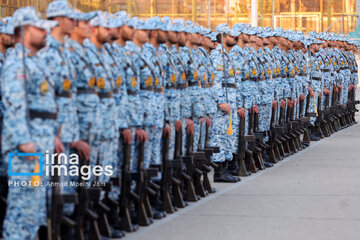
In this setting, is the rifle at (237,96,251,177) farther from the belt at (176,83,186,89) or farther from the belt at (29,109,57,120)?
the belt at (29,109,57,120)

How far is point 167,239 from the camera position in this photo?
1023cm

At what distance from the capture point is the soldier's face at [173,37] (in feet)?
40.3

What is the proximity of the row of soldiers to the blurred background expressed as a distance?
0.74 metres

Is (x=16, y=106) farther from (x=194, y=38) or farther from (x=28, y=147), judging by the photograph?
(x=194, y=38)

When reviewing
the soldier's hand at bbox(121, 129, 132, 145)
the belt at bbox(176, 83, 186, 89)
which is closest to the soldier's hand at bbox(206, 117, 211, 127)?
the belt at bbox(176, 83, 186, 89)

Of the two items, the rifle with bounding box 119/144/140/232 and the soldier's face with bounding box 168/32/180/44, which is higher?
the soldier's face with bounding box 168/32/180/44

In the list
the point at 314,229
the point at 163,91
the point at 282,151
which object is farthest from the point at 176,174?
the point at 282,151

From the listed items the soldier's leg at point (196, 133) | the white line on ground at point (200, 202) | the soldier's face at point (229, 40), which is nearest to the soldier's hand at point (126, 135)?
the white line on ground at point (200, 202)

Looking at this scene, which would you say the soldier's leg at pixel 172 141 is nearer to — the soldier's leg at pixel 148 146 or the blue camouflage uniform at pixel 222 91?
the soldier's leg at pixel 148 146

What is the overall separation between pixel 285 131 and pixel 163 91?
26.6ft

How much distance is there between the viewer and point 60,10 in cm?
941

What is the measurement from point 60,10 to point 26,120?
1261 millimetres

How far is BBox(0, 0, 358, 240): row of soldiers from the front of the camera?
8781 mm

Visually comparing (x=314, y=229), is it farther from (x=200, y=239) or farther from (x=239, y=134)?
(x=239, y=134)
